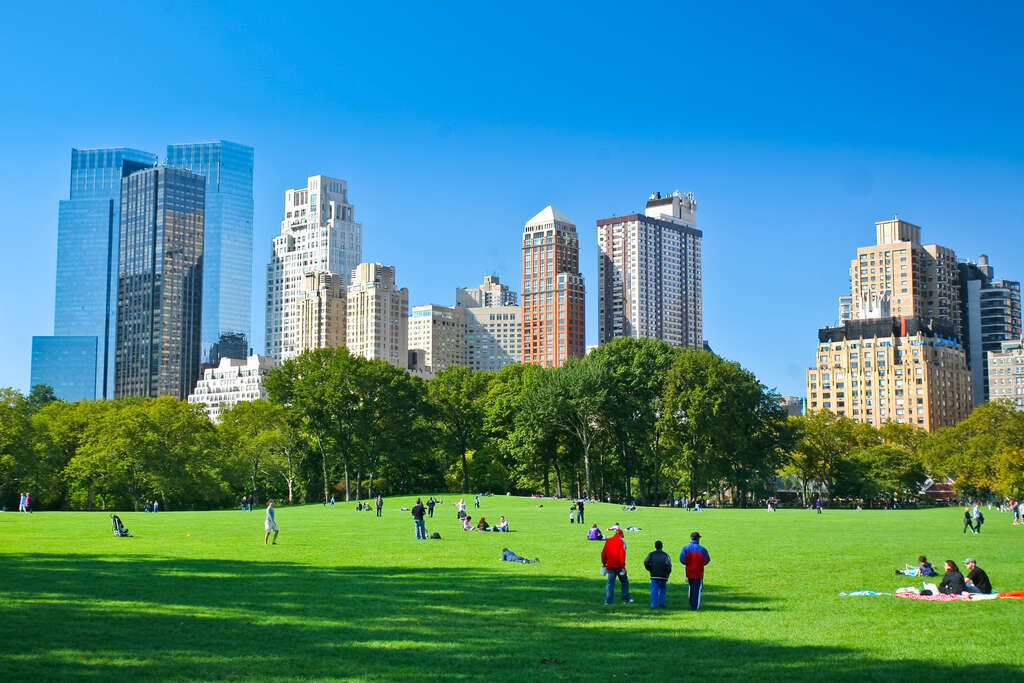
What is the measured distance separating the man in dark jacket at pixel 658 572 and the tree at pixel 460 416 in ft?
280

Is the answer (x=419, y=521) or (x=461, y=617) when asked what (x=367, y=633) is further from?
(x=419, y=521)

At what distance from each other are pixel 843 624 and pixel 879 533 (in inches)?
1197

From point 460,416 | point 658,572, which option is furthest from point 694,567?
point 460,416

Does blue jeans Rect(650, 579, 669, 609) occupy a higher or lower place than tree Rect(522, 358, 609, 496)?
lower

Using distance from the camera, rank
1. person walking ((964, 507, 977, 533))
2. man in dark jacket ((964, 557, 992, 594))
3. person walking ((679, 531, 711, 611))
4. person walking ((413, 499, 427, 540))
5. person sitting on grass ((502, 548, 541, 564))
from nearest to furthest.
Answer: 1. person walking ((679, 531, 711, 611))
2. man in dark jacket ((964, 557, 992, 594))
3. person sitting on grass ((502, 548, 541, 564))
4. person walking ((413, 499, 427, 540))
5. person walking ((964, 507, 977, 533))

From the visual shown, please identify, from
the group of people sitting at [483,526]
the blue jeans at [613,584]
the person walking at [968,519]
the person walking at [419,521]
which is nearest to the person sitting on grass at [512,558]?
the blue jeans at [613,584]

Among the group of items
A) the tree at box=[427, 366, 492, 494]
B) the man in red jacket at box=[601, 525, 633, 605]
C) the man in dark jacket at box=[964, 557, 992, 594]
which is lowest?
the man in dark jacket at box=[964, 557, 992, 594]

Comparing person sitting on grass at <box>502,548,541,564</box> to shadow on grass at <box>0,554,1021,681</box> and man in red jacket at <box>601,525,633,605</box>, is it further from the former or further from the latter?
man in red jacket at <box>601,525,633,605</box>

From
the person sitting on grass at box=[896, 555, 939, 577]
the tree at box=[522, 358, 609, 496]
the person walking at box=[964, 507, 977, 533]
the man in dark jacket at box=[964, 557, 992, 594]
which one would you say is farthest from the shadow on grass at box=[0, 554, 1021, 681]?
the tree at box=[522, 358, 609, 496]

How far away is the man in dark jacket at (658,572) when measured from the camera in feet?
72.3

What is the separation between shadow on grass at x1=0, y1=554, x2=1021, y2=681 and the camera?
15.6 metres

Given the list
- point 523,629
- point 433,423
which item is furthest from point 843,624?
point 433,423

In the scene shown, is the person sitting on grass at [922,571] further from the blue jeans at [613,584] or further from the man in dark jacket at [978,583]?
the blue jeans at [613,584]

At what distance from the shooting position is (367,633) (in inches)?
733
